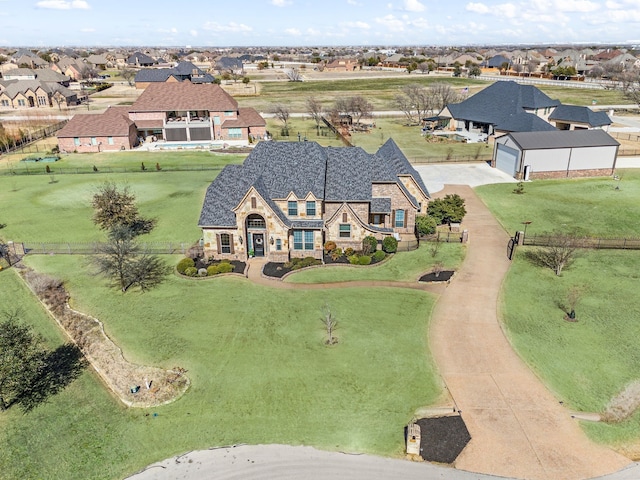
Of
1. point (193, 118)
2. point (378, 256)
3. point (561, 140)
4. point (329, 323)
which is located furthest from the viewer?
point (193, 118)

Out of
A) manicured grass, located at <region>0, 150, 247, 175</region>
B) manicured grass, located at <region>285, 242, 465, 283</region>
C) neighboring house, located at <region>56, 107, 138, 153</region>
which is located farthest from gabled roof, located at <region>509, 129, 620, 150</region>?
neighboring house, located at <region>56, 107, 138, 153</region>

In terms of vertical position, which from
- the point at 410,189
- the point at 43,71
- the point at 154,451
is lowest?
the point at 154,451

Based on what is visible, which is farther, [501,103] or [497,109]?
[501,103]

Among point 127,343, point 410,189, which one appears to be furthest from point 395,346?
point 410,189

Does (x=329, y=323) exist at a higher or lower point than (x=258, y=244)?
lower

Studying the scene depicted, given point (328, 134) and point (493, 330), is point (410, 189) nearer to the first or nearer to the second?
point (493, 330)

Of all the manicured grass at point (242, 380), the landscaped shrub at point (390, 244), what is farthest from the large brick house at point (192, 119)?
the manicured grass at point (242, 380)

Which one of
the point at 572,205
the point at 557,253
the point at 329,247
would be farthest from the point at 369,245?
the point at 572,205

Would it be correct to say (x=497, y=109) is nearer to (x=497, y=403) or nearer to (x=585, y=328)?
(x=585, y=328)
